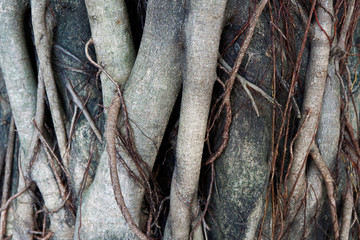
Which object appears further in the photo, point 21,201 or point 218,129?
point 21,201

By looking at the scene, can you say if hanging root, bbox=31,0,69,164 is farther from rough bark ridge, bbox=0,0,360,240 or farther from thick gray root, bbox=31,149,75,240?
thick gray root, bbox=31,149,75,240

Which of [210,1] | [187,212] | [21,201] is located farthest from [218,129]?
[21,201]

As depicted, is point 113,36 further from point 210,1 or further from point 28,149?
point 28,149

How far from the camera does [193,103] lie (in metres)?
1.50

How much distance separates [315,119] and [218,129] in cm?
43

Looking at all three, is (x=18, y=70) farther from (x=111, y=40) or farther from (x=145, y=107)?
(x=145, y=107)

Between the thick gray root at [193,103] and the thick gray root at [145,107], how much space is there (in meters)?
0.09

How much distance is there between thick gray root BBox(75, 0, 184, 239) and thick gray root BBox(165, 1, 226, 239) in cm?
9

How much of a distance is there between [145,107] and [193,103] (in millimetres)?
220

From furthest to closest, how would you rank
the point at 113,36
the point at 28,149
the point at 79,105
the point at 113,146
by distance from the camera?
1. the point at 28,149
2. the point at 79,105
3. the point at 113,36
4. the point at 113,146

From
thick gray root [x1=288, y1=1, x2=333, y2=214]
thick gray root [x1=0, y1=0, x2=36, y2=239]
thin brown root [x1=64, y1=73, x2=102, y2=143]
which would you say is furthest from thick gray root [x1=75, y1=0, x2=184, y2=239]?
thick gray root [x1=288, y1=1, x2=333, y2=214]

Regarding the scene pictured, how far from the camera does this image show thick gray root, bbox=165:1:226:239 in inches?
55.2

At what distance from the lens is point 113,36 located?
1613 millimetres

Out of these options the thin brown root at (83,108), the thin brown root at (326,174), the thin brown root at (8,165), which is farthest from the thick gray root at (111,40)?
the thin brown root at (326,174)
